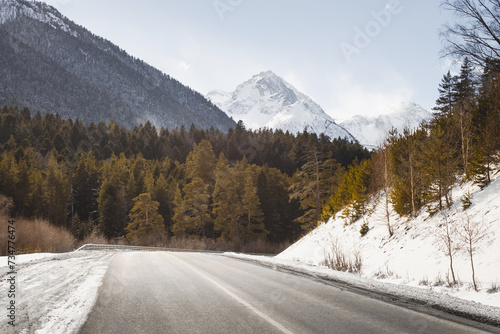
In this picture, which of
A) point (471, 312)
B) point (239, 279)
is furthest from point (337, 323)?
point (239, 279)

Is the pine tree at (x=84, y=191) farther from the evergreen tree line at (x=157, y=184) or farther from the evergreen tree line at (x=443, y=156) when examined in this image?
the evergreen tree line at (x=443, y=156)

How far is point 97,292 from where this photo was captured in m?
6.68

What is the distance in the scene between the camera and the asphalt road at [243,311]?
452 cm

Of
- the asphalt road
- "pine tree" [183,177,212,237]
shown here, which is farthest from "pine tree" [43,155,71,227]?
the asphalt road

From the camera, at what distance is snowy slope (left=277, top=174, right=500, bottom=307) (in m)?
8.23

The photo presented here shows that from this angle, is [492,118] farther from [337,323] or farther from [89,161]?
[89,161]

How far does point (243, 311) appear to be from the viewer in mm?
5371

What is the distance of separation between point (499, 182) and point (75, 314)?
14676 millimetres

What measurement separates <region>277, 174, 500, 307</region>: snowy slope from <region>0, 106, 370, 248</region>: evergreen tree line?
13.3 m

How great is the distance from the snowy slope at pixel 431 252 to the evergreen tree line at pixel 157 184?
522 inches

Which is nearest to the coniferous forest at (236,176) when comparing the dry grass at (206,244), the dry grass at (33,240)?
the dry grass at (206,244)

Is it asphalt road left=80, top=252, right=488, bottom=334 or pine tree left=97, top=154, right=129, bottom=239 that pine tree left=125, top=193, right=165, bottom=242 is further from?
→ asphalt road left=80, top=252, right=488, bottom=334

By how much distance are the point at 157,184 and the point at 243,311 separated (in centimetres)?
6023

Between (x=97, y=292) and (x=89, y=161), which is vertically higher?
(x=89, y=161)
